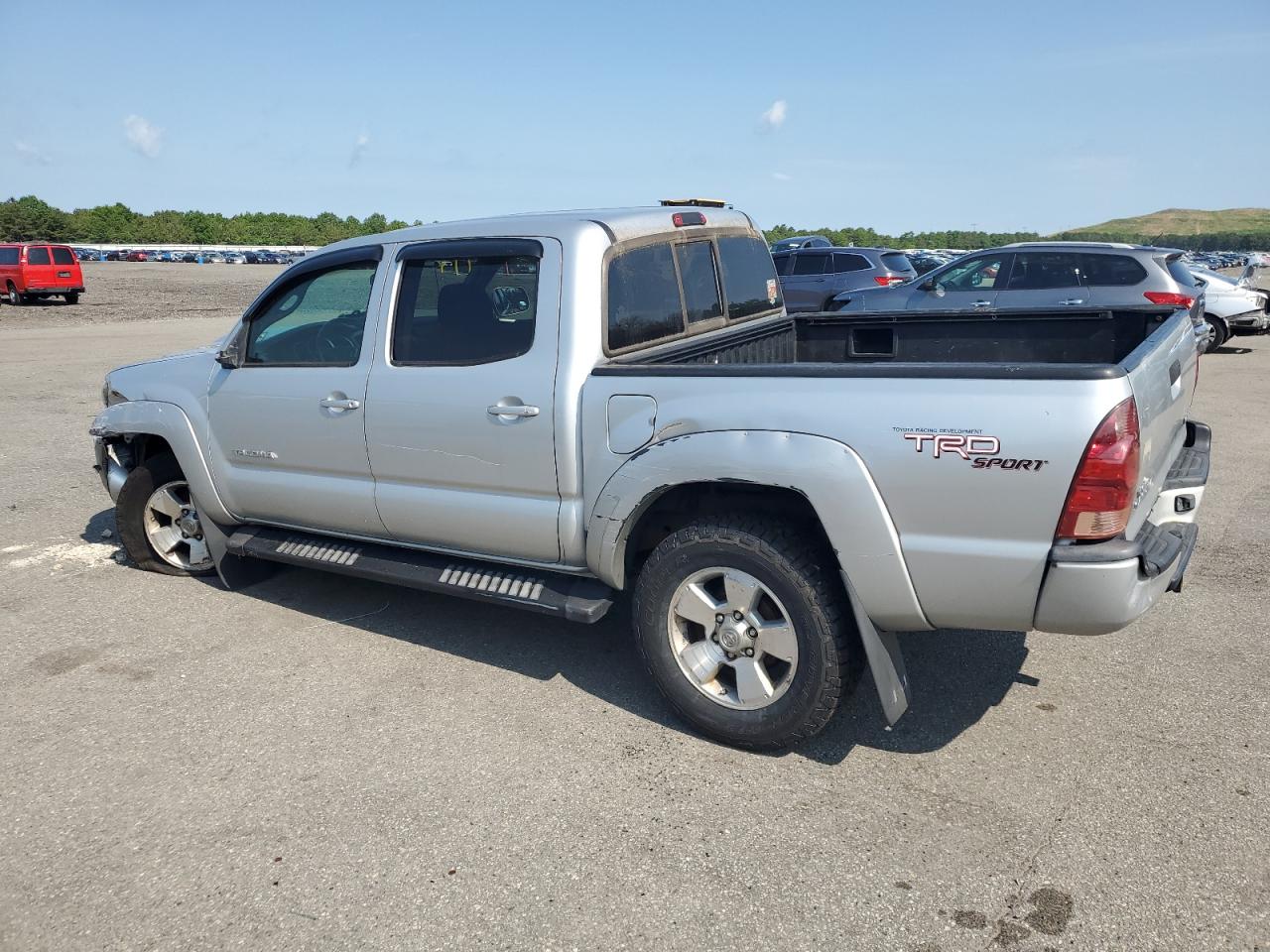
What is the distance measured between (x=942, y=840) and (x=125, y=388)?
479cm

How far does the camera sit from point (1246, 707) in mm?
3793

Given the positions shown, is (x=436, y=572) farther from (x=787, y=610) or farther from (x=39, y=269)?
(x=39, y=269)

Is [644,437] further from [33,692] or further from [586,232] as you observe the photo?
[33,692]

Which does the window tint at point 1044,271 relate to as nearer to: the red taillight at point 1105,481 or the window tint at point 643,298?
the window tint at point 643,298

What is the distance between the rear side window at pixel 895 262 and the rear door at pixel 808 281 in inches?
43.3

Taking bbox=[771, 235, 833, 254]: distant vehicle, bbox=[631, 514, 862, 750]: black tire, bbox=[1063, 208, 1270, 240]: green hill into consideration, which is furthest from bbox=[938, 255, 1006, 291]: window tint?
bbox=[1063, 208, 1270, 240]: green hill

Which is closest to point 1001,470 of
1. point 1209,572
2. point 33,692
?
point 1209,572

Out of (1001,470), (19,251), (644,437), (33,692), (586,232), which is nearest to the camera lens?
(1001,470)

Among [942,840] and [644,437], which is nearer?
[942,840]

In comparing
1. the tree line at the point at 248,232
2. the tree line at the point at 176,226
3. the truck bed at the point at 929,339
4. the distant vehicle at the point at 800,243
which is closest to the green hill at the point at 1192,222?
the tree line at the point at 248,232

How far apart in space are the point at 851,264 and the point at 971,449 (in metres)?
14.8

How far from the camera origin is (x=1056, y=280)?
12008 millimetres

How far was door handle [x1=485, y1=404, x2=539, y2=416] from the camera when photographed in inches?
151

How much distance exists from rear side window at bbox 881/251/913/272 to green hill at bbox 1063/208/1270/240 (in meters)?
149
